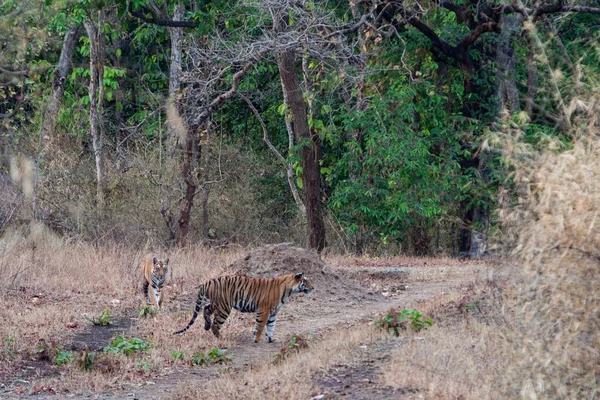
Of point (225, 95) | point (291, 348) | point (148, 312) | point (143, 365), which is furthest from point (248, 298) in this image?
point (225, 95)

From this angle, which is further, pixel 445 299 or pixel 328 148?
pixel 328 148

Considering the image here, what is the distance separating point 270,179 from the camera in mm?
27984

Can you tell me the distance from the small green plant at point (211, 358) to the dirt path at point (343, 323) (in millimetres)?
104

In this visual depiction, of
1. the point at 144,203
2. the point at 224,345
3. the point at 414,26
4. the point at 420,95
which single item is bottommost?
the point at 224,345

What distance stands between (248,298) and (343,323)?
169 centimetres

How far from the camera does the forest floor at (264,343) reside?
28.9 ft

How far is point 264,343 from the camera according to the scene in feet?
39.6

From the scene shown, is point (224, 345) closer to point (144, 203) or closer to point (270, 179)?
point (144, 203)

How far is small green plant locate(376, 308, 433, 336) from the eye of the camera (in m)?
10.6

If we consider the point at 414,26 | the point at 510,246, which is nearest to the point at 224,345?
the point at 510,246

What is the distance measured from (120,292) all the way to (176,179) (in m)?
6.34

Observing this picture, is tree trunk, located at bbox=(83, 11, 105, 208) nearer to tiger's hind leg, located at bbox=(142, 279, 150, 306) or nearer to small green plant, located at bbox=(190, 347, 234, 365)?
tiger's hind leg, located at bbox=(142, 279, 150, 306)

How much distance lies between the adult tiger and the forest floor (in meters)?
0.25

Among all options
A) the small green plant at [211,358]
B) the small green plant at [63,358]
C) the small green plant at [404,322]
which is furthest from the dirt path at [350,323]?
the small green plant at [63,358]
